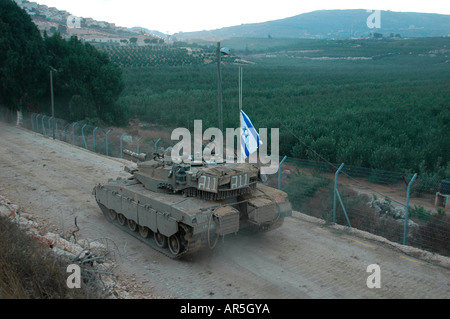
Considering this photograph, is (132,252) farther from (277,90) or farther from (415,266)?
(277,90)

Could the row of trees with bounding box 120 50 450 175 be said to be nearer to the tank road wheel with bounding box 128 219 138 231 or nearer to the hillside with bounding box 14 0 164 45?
the tank road wheel with bounding box 128 219 138 231

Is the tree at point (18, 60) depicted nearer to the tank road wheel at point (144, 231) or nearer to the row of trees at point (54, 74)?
the row of trees at point (54, 74)

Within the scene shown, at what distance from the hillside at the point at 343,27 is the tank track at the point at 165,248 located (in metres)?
133

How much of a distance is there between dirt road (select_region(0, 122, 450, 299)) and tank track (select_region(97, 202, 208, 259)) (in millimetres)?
139

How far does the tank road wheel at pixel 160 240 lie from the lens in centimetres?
1007

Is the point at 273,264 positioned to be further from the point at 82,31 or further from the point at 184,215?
the point at 82,31

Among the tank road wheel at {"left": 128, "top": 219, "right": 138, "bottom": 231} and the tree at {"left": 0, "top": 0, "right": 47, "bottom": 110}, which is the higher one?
the tree at {"left": 0, "top": 0, "right": 47, "bottom": 110}

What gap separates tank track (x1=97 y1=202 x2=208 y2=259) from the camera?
358 inches

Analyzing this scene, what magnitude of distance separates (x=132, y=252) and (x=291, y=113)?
2484 centimetres

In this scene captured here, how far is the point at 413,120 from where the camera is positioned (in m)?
28.1

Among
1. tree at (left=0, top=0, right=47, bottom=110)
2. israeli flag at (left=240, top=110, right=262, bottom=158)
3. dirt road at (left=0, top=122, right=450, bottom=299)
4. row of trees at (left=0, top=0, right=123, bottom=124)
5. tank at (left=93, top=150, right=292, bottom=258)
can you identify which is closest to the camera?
dirt road at (left=0, top=122, right=450, bottom=299)

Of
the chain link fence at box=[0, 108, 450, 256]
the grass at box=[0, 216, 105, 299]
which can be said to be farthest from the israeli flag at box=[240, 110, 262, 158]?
the grass at box=[0, 216, 105, 299]

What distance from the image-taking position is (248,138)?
565 inches

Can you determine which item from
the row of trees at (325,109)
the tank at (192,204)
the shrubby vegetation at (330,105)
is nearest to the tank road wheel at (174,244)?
the tank at (192,204)
